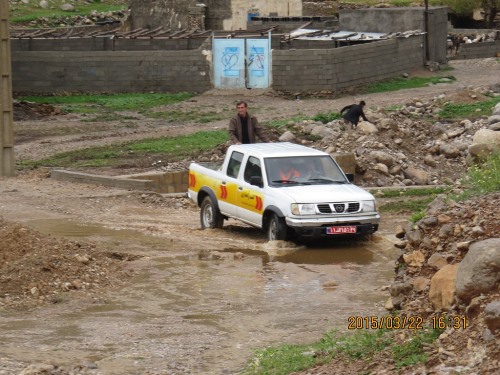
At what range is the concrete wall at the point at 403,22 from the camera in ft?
153

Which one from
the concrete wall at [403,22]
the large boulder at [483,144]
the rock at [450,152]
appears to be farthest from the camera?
the concrete wall at [403,22]

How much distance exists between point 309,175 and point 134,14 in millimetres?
40220

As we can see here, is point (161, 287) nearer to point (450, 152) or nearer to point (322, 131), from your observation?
point (322, 131)

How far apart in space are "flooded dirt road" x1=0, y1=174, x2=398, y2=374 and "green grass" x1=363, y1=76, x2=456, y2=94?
68.6 ft

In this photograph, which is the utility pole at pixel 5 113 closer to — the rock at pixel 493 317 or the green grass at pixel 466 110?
the green grass at pixel 466 110

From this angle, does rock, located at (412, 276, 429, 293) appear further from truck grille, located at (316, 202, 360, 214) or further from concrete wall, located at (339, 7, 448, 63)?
concrete wall, located at (339, 7, 448, 63)

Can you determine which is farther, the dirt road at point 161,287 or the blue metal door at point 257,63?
the blue metal door at point 257,63

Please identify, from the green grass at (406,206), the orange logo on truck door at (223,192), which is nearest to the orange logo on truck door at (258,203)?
the orange logo on truck door at (223,192)

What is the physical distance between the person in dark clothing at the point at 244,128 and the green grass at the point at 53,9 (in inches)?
1667

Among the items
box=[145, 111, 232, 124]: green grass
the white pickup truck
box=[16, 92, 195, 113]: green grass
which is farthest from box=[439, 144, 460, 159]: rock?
box=[16, 92, 195, 113]: green grass

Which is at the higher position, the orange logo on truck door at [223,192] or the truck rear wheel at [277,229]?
the orange logo on truck door at [223,192]

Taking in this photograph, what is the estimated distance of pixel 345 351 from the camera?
9.95m

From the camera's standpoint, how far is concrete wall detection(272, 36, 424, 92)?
4041 centimetres

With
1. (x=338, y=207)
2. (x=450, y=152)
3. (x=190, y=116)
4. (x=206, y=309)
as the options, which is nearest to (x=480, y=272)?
(x=206, y=309)
